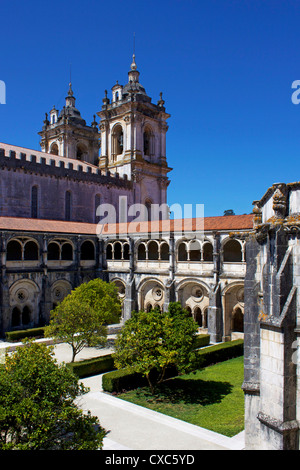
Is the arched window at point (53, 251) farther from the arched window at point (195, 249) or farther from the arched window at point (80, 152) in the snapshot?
the arched window at point (80, 152)

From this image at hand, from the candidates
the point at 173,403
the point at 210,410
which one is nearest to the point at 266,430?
the point at 210,410

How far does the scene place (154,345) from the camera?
17938mm

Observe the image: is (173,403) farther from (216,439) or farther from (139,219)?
(139,219)

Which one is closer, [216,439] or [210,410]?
[216,439]

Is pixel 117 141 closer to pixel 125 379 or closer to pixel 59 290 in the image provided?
pixel 59 290

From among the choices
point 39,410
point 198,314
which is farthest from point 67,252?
point 39,410

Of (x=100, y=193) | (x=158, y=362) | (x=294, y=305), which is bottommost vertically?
(x=158, y=362)

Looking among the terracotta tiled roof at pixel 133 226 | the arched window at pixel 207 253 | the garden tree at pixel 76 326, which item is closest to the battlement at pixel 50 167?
the terracotta tiled roof at pixel 133 226

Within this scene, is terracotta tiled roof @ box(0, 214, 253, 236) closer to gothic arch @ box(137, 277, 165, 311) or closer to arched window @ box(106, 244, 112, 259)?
arched window @ box(106, 244, 112, 259)

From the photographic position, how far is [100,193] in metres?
44.2

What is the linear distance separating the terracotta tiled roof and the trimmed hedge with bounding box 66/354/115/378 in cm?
1280

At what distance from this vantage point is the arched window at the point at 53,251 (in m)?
36.3

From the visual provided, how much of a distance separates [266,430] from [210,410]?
851 centimetres
